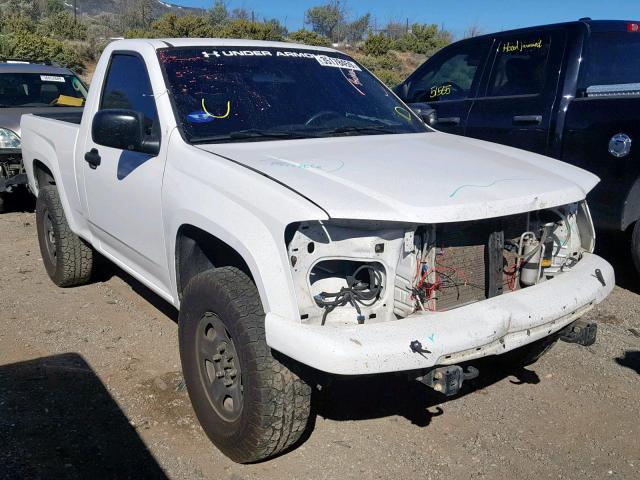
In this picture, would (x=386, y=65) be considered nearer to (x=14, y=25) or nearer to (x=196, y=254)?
(x=14, y=25)

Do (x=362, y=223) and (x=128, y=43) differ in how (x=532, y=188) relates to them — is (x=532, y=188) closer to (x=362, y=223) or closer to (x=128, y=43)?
(x=362, y=223)

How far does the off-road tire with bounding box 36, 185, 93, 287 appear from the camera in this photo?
5090 millimetres

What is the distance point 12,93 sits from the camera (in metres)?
8.37

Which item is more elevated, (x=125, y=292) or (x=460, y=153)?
(x=460, y=153)

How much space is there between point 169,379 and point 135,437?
61cm

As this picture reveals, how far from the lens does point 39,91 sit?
8.62m

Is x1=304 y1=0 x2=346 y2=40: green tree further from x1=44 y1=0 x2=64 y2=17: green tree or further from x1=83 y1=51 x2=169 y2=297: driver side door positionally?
x1=83 y1=51 x2=169 y2=297: driver side door

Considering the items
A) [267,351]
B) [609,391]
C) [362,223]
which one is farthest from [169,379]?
[609,391]

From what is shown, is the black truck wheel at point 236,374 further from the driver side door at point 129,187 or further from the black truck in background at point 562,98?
the black truck in background at point 562,98

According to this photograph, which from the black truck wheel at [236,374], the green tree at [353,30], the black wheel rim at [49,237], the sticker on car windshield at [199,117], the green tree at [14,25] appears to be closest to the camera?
the black truck wheel at [236,374]

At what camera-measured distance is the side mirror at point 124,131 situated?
3.38 meters

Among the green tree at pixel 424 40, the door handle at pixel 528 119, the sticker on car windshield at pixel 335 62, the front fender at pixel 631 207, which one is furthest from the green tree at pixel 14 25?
the front fender at pixel 631 207

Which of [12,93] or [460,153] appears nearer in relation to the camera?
[460,153]

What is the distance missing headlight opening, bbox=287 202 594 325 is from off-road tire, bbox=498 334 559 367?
77cm
